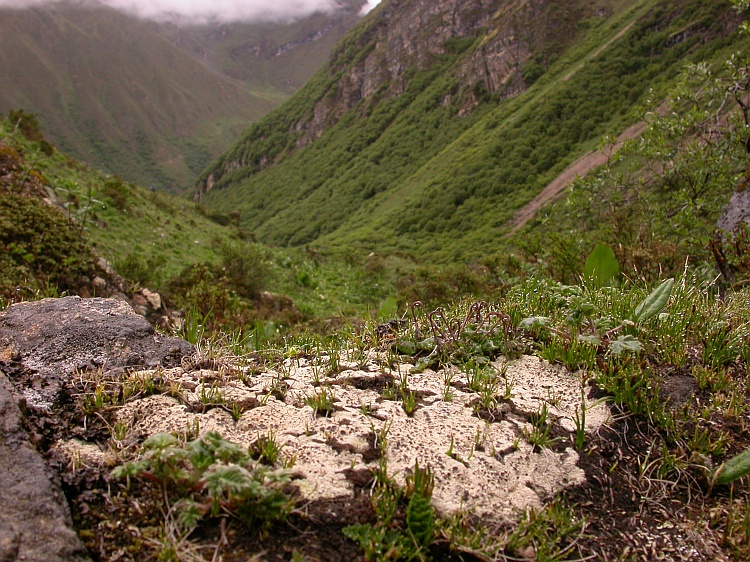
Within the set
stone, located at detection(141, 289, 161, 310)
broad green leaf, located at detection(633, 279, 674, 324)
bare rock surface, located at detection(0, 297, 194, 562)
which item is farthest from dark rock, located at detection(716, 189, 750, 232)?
stone, located at detection(141, 289, 161, 310)

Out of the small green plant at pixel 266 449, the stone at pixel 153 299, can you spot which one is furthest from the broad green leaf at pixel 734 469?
the stone at pixel 153 299

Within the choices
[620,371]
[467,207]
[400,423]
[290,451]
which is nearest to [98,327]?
[290,451]

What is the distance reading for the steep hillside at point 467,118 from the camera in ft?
346

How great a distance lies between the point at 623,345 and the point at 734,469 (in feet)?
2.54

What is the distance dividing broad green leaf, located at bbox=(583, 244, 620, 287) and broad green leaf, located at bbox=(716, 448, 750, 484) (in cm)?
212

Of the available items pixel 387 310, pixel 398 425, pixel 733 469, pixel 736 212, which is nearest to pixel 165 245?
pixel 387 310

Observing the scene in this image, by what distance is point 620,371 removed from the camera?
2.60 m

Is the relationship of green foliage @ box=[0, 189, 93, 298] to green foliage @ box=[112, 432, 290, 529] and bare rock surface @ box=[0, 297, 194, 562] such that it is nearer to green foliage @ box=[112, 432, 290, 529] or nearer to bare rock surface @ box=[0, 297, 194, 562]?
bare rock surface @ box=[0, 297, 194, 562]

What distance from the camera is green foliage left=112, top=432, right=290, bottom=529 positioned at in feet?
5.47

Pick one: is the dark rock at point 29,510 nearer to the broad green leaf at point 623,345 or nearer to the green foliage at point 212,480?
the green foliage at point 212,480

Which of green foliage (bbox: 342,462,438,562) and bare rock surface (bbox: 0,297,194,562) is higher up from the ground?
bare rock surface (bbox: 0,297,194,562)

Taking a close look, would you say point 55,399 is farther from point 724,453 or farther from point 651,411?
point 724,453

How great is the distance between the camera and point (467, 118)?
154 m

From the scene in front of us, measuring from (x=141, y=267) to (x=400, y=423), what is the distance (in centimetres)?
1173
